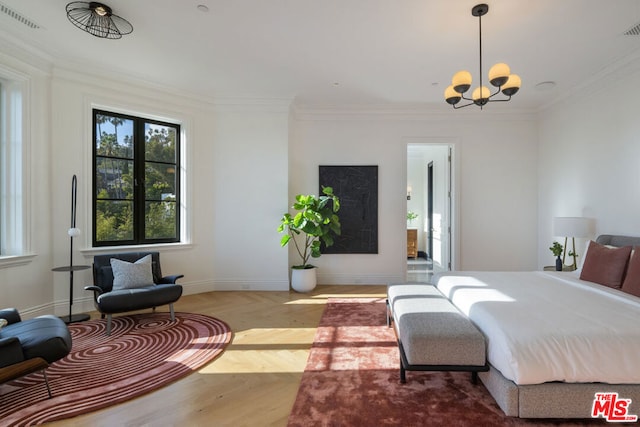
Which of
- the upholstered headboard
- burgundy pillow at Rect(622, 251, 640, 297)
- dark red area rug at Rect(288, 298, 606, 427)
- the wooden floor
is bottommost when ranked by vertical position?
the wooden floor

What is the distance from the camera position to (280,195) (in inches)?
199

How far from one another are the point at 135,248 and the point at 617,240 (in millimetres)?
5918

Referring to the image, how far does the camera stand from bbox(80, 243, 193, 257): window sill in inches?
157

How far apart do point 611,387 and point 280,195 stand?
419 cm

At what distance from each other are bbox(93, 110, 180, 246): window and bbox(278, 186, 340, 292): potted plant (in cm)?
173

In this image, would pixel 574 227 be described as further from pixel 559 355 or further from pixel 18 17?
pixel 18 17

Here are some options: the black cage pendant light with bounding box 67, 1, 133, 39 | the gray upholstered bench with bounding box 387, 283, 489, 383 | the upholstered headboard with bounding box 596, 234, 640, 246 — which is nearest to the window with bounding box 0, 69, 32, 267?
the black cage pendant light with bounding box 67, 1, 133, 39

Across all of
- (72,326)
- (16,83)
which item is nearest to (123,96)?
(16,83)

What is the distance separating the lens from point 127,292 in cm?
335

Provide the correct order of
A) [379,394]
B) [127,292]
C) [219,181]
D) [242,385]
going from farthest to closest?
[219,181]
[127,292]
[242,385]
[379,394]

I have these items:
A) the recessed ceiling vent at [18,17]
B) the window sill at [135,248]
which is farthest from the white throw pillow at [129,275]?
the recessed ceiling vent at [18,17]

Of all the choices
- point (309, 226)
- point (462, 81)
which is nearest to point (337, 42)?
point (462, 81)

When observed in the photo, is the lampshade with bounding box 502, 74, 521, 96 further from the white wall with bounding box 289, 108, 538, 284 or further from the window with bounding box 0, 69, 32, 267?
the window with bounding box 0, 69, 32, 267

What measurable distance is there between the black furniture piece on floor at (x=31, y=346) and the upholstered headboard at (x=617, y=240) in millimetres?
5221
